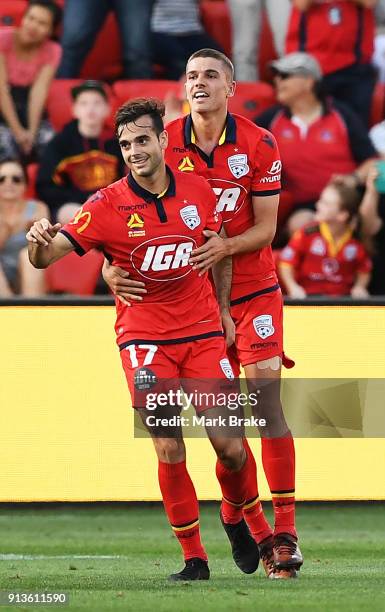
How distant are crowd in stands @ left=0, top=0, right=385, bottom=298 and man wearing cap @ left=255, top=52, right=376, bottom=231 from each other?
0.01m

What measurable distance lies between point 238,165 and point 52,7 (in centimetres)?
599

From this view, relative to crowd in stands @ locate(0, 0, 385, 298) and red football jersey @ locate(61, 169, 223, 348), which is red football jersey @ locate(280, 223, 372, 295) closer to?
crowd in stands @ locate(0, 0, 385, 298)

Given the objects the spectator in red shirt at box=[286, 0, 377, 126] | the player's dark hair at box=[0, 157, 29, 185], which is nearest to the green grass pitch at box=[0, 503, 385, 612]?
the player's dark hair at box=[0, 157, 29, 185]

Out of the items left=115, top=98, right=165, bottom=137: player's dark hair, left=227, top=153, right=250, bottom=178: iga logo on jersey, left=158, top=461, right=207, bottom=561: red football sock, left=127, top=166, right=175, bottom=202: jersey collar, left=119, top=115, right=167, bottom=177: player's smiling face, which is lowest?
left=158, top=461, right=207, bottom=561: red football sock

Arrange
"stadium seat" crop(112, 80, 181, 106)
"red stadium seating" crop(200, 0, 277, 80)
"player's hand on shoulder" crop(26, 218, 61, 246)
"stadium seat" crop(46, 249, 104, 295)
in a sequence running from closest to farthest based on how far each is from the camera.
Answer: "player's hand on shoulder" crop(26, 218, 61, 246) < "stadium seat" crop(46, 249, 104, 295) < "stadium seat" crop(112, 80, 181, 106) < "red stadium seating" crop(200, 0, 277, 80)

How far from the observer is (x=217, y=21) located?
13.6 m

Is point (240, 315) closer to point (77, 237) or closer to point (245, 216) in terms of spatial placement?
point (245, 216)

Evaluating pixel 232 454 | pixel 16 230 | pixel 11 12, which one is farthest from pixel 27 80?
pixel 232 454

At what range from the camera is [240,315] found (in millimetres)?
7289

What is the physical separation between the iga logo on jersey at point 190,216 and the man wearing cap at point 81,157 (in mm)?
5070

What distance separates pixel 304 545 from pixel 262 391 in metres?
2.12

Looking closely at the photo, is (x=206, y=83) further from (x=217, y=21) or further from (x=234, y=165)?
(x=217, y=21)

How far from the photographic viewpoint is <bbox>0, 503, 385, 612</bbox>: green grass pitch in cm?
609

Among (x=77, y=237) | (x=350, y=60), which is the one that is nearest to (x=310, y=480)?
(x=77, y=237)
